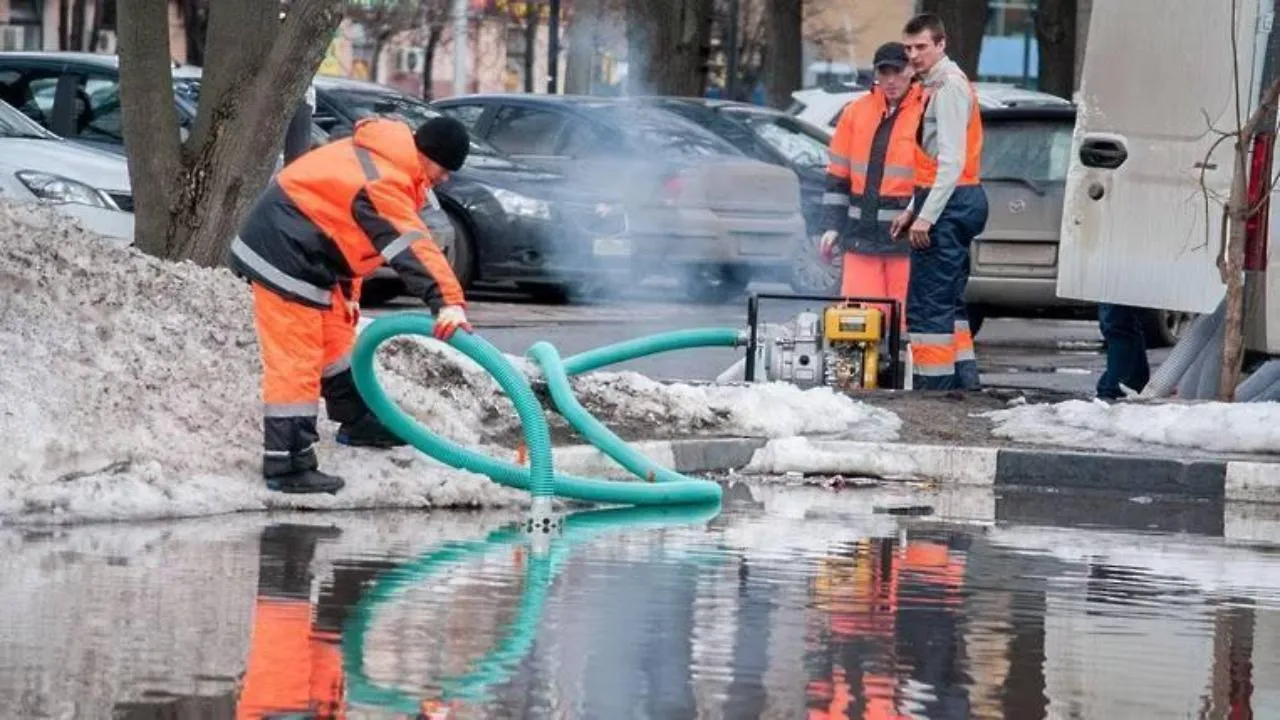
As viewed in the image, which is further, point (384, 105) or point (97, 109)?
point (384, 105)

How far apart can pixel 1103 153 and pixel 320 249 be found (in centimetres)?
429

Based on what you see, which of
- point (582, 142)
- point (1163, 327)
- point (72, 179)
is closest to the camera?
point (72, 179)

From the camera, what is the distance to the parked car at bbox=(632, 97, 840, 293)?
71.6 feet

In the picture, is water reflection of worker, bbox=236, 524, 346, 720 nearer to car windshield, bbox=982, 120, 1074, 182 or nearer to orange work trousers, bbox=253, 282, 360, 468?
orange work trousers, bbox=253, 282, 360, 468

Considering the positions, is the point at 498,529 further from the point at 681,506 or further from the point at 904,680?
the point at 904,680

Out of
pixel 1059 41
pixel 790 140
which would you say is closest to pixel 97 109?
pixel 790 140

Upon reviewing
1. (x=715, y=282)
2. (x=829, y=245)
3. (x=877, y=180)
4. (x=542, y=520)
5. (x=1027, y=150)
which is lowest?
(x=542, y=520)

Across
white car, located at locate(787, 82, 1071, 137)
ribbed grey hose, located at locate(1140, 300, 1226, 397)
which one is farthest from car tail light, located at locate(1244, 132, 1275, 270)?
white car, located at locate(787, 82, 1071, 137)

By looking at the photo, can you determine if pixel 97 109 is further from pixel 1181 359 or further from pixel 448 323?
pixel 448 323

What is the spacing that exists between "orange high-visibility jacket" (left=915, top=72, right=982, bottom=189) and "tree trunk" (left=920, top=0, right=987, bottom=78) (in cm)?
1890

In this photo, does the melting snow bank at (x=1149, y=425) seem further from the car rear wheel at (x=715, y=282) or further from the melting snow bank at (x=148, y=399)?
the car rear wheel at (x=715, y=282)

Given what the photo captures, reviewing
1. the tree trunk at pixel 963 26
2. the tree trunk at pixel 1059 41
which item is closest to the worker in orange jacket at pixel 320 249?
the tree trunk at pixel 963 26

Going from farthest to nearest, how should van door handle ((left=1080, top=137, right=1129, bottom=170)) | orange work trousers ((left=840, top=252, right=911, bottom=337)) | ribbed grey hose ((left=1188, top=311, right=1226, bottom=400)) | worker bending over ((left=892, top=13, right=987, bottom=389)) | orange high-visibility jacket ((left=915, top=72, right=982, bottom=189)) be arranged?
orange work trousers ((left=840, top=252, right=911, bottom=337)), orange high-visibility jacket ((left=915, top=72, right=982, bottom=189)), worker bending over ((left=892, top=13, right=987, bottom=389)), ribbed grey hose ((left=1188, top=311, right=1226, bottom=400)), van door handle ((left=1080, top=137, right=1129, bottom=170))

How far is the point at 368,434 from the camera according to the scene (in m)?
9.99
